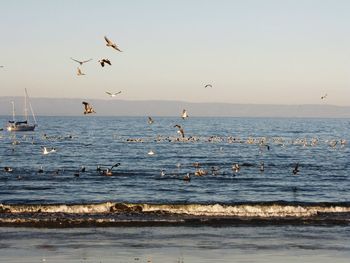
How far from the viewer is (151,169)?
6369 cm

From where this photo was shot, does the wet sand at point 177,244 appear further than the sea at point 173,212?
No

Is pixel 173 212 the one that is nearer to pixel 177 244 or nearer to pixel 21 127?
pixel 177 244

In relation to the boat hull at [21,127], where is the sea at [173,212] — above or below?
above

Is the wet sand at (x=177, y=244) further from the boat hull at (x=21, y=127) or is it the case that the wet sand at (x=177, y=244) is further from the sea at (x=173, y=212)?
the boat hull at (x=21, y=127)

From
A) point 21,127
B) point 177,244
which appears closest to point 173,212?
point 177,244

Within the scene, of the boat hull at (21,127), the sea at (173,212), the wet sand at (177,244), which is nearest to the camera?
the wet sand at (177,244)

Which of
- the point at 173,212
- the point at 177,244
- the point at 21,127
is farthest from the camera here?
the point at 21,127

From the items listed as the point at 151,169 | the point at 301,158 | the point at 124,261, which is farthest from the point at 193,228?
the point at 301,158

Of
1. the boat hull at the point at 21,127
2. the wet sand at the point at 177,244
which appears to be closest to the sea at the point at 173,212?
the wet sand at the point at 177,244

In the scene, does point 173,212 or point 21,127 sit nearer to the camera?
point 173,212

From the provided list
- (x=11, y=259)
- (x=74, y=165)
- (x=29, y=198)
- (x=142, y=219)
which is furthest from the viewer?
(x=74, y=165)

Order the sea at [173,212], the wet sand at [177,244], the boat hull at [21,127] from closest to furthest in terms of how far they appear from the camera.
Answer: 1. the wet sand at [177,244]
2. the sea at [173,212]
3. the boat hull at [21,127]

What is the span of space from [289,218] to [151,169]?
30786 millimetres

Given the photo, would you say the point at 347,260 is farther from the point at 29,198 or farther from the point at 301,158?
the point at 301,158
